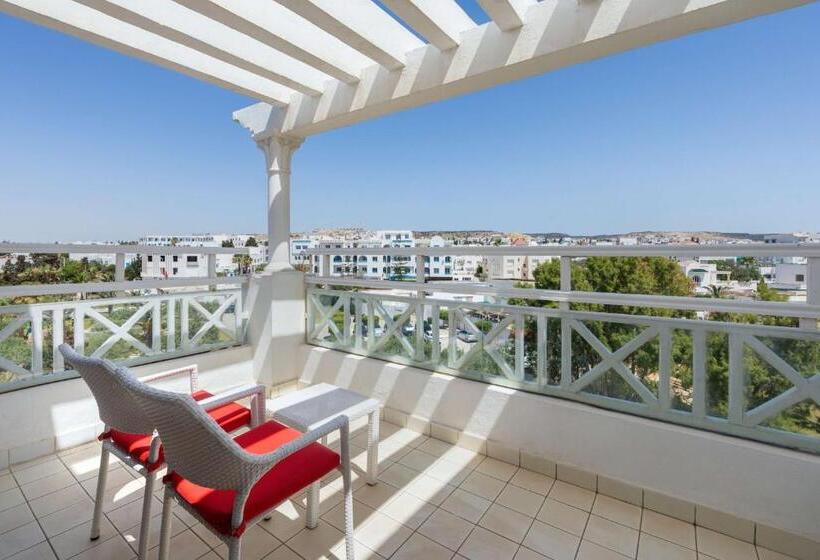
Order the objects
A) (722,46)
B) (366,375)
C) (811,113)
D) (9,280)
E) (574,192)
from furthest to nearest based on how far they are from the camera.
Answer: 1. (574,192)
2. (811,113)
3. (722,46)
4. (366,375)
5. (9,280)

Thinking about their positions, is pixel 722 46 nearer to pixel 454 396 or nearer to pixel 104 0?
pixel 454 396

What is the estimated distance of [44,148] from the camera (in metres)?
9.45

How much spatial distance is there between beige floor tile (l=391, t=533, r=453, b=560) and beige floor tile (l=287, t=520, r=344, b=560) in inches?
10.5

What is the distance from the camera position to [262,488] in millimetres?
1173

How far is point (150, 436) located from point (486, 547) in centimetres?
146

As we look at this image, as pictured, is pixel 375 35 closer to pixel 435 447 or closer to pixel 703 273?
pixel 703 273

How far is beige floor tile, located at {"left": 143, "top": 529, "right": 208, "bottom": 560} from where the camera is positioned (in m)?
1.50

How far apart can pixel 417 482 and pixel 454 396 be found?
1.94 ft

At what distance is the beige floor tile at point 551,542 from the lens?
1.54 m

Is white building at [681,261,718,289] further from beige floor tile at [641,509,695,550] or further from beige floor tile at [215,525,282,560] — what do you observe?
beige floor tile at [215,525,282,560]

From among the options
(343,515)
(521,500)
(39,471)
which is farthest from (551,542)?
(39,471)

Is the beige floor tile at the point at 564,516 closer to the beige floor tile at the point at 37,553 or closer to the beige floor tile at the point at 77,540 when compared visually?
the beige floor tile at the point at 77,540

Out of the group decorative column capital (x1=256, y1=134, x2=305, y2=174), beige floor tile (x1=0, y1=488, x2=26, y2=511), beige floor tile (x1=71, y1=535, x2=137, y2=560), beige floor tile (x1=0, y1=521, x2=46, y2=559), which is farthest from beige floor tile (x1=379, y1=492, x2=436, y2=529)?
decorative column capital (x1=256, y1=134, x2=305, y2=174)

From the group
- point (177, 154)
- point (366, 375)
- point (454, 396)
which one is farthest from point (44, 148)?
point (454, 396)
